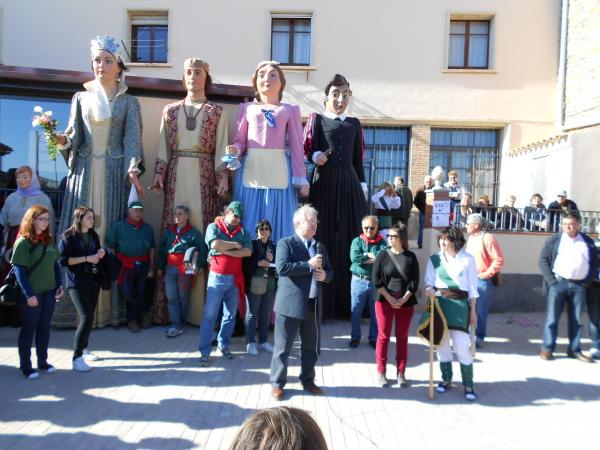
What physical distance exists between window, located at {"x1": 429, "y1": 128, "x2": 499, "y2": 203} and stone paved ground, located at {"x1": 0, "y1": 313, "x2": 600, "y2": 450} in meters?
9.17

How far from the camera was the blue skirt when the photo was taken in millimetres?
5934

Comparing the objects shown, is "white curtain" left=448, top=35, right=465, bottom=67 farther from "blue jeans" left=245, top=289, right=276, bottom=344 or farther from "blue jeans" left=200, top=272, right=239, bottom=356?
"blue jeans" left=200, top=272, right=239, bottom=356

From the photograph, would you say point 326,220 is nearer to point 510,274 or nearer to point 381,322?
point 381,322

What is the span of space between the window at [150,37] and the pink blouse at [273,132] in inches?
369

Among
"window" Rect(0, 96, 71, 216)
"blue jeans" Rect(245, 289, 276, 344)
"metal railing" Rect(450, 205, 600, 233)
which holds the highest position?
"window" Rect(0, 96, 71, 216)

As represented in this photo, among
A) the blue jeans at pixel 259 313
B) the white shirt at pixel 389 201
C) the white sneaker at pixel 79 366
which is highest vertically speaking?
the white shirt at pixel 389 201

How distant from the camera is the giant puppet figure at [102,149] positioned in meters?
5.76

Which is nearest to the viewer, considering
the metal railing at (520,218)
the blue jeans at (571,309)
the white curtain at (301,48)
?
the blue jeans at (571,309)

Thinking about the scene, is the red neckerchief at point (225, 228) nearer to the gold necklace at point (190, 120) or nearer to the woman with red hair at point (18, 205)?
the gold necklace at point (190, 120)

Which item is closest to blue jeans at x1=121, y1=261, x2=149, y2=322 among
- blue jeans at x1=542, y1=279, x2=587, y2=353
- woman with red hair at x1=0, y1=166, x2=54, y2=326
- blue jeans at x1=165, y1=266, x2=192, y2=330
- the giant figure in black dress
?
blue jeans at x1=165, y1=266, x2=192, y2=330

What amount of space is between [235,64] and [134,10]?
3.27 metres

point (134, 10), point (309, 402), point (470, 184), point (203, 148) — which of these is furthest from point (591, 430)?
point (134, 10)

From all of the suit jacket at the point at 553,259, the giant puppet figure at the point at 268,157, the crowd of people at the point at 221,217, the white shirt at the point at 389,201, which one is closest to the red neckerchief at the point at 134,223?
the crowd of people at the point at 221,217

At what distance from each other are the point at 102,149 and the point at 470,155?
11.0 m
